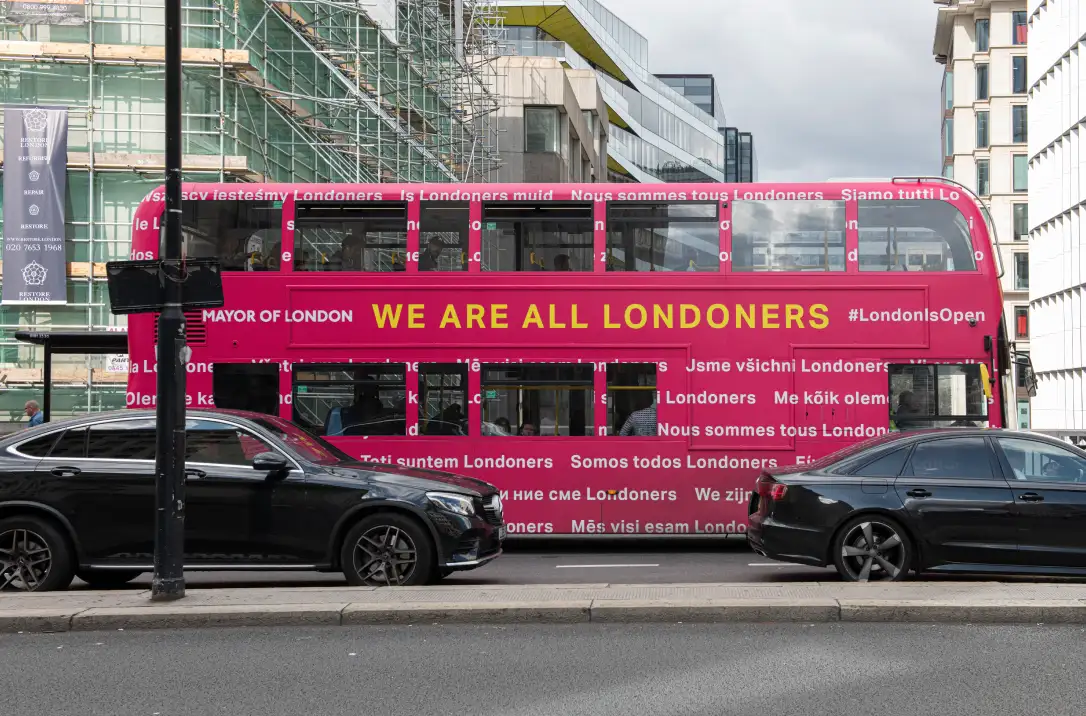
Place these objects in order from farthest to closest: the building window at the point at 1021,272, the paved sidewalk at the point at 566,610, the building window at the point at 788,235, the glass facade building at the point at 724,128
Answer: the glass facade building at the point at 724,128
the building window at the point at 1021,272
the building window at the point at 788,235
the paved sidewalk at the point at 566,610

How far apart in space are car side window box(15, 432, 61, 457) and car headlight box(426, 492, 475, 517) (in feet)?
11.0

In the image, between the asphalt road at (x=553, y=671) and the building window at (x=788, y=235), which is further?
the building window at (x=788, y=235)

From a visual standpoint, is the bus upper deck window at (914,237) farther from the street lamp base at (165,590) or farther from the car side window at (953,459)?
the street lamp base at (165,590)

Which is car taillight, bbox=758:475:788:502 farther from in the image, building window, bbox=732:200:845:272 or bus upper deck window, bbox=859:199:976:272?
bus upper deck window, bbox=859:199:976:272

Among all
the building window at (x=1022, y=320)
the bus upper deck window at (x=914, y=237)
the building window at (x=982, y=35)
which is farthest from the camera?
the building window at (x=982, y=35)

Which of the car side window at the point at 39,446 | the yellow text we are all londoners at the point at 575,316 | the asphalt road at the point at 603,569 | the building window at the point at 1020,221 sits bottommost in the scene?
the asphalt road at the point at 603,569

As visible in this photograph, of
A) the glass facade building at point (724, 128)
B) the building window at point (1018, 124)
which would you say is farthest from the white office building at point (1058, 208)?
the glass facade building at point (724, 128)

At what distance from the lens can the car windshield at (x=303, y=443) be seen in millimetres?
11188

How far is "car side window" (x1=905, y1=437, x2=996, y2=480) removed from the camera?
1123 cm

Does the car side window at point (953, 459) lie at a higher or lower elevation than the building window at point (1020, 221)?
lower

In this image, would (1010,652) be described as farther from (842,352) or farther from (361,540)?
(842,352)

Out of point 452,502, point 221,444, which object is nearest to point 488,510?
point 452,502

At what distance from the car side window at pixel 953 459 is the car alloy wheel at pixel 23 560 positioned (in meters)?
7.49

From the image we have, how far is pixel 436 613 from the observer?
30.1 ft
